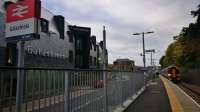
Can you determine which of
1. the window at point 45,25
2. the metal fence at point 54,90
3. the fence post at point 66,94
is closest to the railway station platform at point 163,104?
the metal fence at point 54,90

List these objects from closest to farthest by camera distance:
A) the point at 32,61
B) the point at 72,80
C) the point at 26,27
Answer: the point at 72,80
the point at 26,27
the point at 32,61

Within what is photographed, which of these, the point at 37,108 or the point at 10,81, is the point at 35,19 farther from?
the point at 10,81

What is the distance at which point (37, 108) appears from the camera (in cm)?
673

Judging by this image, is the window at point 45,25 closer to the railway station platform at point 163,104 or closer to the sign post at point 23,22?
the railway station platform at point 163,104

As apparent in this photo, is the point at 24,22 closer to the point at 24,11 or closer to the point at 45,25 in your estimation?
the point at 24,11

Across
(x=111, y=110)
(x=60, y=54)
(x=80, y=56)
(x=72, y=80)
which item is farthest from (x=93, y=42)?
(x=72, y=80)

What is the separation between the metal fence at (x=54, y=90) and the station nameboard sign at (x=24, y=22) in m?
1.93

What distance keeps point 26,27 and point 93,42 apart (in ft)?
229

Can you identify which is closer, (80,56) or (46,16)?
(46,16)

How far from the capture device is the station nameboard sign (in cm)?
1031

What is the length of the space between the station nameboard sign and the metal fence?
193cm

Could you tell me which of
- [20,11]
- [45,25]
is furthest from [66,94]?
[45,25]

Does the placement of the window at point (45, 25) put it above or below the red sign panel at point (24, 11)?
above

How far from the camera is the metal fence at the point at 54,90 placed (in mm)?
5719
